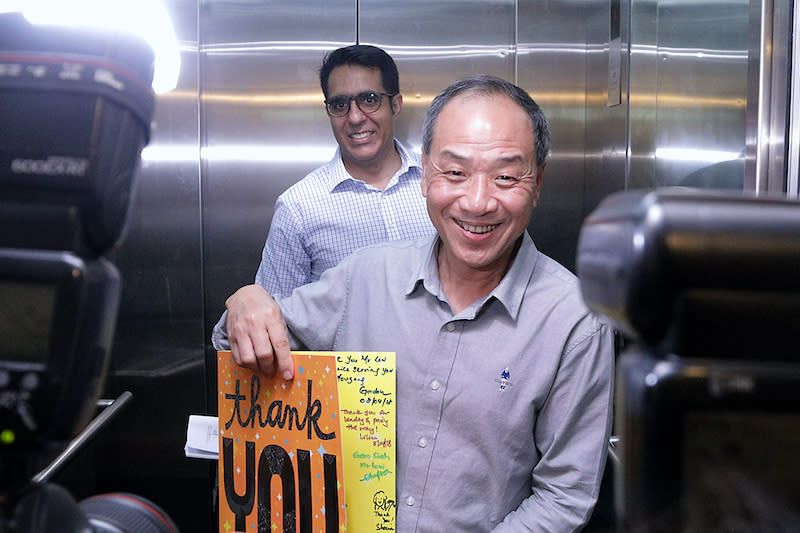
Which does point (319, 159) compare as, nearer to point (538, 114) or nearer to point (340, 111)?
point (340, 111)

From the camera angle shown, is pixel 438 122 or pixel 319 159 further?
pixel 319 159

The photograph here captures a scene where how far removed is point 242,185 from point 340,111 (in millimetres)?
832

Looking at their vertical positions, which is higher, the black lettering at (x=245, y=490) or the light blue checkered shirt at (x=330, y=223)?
the light blue checkered shirt at (x=330, y=223)

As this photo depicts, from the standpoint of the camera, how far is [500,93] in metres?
1.47

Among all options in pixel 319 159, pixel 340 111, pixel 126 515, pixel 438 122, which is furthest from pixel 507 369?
pixel 319 159

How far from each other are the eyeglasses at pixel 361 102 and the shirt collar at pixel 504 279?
1230mm

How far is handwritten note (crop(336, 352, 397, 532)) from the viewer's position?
1433 millimetres

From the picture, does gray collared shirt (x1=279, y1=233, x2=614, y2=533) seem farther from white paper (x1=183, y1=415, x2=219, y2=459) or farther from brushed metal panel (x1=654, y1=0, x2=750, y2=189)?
brushed metal panel (x1=654, y1=0, x2=750, y2=189)

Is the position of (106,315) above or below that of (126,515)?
above

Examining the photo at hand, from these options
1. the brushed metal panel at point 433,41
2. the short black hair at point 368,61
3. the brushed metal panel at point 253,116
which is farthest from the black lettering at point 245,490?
the brushed metal panel at point 433,41

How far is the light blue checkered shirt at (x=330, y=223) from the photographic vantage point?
2.69 metres

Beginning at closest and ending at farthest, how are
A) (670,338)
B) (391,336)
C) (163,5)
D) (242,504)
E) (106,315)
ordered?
1. (670,338)
2. (106,315)
3. (242,504)
4. (391,336)
5. (163,5)

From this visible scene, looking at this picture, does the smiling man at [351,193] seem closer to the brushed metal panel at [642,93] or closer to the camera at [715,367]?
the brushed metal panel at [642,93]

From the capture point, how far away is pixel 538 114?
151cm
